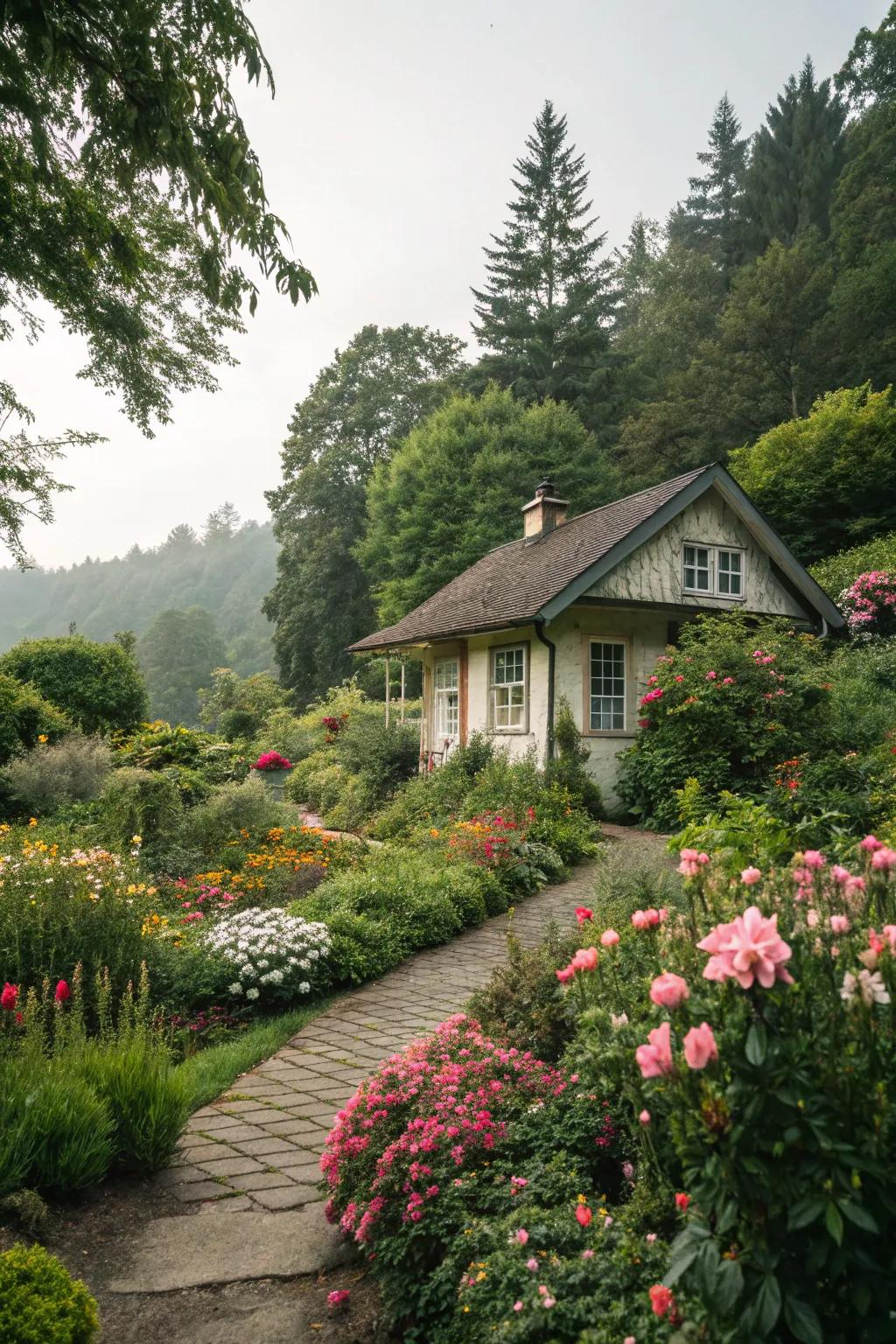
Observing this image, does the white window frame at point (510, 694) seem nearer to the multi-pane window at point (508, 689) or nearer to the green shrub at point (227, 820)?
the multi-pane window at point (508, 689)

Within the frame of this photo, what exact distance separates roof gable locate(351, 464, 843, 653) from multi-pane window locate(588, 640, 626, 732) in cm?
141

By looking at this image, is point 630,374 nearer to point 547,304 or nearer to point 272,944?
point 547,304

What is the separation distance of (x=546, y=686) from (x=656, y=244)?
4346cm

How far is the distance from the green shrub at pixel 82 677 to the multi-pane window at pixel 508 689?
25.2ft

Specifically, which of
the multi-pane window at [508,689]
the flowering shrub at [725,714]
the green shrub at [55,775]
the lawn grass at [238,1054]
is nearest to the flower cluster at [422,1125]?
the lawn grass at [238,1054]

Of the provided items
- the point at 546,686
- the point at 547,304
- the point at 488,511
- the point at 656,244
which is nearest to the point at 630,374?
the point at 547,304

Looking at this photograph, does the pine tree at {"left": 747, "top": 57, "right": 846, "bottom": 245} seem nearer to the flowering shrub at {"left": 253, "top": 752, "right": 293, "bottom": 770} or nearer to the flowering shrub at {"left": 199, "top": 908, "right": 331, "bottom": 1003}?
the flowering shrub at {"left": 253, "top": 752, "right": 293, "bottom": 770}

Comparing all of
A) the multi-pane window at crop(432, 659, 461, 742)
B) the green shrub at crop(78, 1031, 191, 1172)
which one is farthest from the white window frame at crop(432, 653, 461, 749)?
the green shrub at crop(78, 1031, 191, 1172)

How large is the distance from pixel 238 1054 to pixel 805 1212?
154 inches

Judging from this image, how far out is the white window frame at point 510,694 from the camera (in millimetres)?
13656

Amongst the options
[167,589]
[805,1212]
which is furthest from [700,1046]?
[167,589]

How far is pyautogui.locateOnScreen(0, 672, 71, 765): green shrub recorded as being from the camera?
12984mm

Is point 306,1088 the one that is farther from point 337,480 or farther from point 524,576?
point 337,480

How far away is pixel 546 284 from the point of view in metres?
33.4
